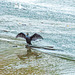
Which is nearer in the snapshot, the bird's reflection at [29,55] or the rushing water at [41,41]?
the rushing water at [41,41]

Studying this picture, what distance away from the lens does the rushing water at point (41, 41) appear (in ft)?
16.5

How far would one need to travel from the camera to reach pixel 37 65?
518cm

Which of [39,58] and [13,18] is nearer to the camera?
[39,58]

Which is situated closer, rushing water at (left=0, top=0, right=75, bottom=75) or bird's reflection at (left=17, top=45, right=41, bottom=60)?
rushing water at (left=0, top=0, right=75, bottom=75)

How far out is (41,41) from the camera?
726cm

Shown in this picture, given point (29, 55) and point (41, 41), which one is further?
point (41, 41)

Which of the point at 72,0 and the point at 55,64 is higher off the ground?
the point at 72,0

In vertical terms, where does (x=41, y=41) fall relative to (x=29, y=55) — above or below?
above

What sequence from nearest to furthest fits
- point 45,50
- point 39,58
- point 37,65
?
point 37,65 < point 39,58 < point 45,50

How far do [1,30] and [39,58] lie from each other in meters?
3.04

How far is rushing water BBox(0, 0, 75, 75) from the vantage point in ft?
16.5

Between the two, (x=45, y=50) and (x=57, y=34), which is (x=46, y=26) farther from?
(x=45, y=50)

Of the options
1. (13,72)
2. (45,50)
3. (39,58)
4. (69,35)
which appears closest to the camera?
(13,72)

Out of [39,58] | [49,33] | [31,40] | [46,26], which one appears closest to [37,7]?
[46,26]
